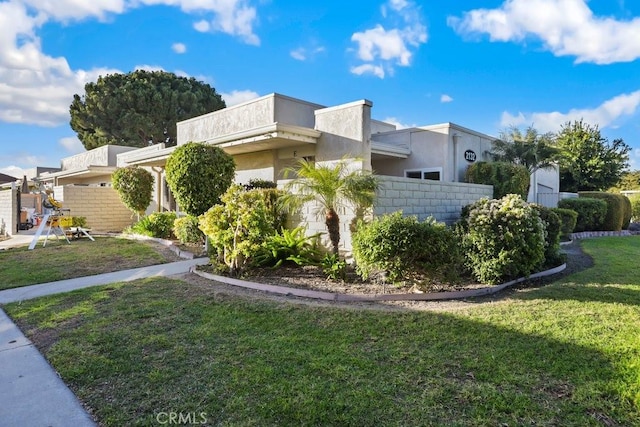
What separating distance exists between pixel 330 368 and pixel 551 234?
723 centimetres

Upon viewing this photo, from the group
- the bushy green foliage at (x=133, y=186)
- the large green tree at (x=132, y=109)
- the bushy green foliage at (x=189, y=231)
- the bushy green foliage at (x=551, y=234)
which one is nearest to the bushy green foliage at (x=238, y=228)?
the bushy green foliage at (x=189, y=231)

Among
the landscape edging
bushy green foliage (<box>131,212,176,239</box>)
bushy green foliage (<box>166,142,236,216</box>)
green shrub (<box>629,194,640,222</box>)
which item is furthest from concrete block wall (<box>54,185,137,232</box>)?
green shrub (<box>629,194,640,222</box>)

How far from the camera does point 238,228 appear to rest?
7.30 meters

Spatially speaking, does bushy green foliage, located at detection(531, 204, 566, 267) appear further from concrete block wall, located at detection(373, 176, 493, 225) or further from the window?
the window

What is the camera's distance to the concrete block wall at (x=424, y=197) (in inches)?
312

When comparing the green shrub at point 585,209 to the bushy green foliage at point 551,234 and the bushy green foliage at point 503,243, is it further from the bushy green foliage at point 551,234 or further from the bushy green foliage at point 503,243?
the bushy green foliage at point 503,243

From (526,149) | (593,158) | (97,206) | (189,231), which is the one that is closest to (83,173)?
(97,206)

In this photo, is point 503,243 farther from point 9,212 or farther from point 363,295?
point 9,212

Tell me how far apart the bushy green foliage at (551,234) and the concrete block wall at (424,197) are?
209 centimetres

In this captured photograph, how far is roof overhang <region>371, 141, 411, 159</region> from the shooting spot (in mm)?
13224

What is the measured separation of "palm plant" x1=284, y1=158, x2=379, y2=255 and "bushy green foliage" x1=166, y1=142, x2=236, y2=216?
10.2 feet

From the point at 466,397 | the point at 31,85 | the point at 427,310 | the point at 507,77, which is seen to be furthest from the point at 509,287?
the point at 31,85

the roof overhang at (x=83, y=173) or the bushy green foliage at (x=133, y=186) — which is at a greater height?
the roof overhang at (x=83, y=173)

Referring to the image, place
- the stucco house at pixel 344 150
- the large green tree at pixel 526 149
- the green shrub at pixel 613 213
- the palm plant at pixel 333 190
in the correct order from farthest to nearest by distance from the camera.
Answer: the green shrub at pixel 613 213
the large green tree at pixel 526 149
the stucco house at pixel 344 150
the palm plant at pixel 333 190
